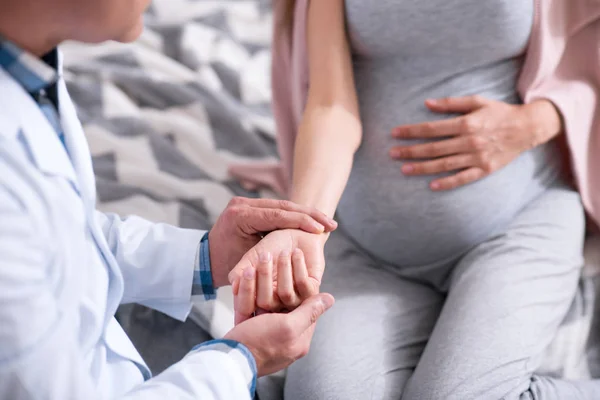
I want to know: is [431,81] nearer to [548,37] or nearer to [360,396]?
[548,37]

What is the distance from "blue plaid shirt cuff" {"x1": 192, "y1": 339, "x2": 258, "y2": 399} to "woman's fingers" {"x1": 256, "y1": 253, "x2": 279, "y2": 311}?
0.28 ft

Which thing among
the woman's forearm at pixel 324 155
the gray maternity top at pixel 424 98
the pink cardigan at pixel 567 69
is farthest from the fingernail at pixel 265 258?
the pink cardigan at pixel 567 69

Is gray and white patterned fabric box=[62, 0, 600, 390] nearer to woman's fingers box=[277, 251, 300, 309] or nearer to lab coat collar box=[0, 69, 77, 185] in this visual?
woman's fingers box=[277, 251, 300, 309]

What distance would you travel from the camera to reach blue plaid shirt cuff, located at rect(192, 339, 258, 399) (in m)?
0.73

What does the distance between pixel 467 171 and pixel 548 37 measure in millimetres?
277

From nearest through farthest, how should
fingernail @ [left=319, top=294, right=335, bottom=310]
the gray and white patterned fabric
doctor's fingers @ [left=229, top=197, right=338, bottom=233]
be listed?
fingernail @ [left=319, top=294, right=335, bottom=310] < doctor's fingers @ [left=229, top=197, right=338, bottom=233] < the gray and white patterned fabric

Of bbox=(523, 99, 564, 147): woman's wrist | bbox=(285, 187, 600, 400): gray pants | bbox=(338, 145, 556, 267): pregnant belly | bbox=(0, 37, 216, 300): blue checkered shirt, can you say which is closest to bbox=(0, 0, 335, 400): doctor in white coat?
bbox=(0, 37, 216, 300): blue checkered shirt

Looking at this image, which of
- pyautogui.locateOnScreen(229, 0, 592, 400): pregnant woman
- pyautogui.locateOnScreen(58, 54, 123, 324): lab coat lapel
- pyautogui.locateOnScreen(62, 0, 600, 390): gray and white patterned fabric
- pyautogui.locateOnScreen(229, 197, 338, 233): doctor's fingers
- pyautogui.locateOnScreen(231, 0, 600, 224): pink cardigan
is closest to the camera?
pyautogui.locateOnScreen(58, 54, 123, 324): lab coat lapel

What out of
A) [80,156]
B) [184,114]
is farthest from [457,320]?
[184,114]

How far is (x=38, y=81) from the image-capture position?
2.18 ft

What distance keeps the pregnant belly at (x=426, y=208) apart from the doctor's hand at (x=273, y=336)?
39cm

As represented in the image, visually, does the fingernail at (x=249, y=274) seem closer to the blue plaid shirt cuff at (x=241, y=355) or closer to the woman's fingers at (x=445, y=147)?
the blue plaid shirt cuff at (x=241, y=355)

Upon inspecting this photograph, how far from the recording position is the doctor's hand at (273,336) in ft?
2.50

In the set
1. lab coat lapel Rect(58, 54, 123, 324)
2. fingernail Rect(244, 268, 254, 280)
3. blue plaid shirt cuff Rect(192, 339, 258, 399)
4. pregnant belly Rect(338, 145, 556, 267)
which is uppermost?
lab coat lapel Rect(58, 54, 123, 324)
